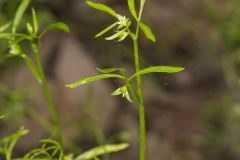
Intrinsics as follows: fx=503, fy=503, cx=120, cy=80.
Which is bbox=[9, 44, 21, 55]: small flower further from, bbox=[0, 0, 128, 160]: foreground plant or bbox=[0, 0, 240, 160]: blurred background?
bbox=[0, 0, 240, 160]: blurred background

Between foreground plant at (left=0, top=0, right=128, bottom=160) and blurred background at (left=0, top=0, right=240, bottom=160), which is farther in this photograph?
blurred background at (left=0, top=0, right=240, bottom=160)

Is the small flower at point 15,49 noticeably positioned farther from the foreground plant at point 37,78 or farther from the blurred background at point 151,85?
the blurred background at point 151,85

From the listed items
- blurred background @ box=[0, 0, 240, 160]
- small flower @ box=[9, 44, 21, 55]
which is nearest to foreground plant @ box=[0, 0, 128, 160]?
small flower @ box=[9, 44, 21, 55]

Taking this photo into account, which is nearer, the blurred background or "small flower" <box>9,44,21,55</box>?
"small flower" <box>9,44,21,55</box>

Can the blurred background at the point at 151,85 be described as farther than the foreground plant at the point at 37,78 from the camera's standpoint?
Yes

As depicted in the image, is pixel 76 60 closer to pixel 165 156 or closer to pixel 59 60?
pixel 59 60

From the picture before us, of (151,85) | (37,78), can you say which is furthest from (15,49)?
(151,85)

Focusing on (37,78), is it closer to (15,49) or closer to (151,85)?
(15,49)

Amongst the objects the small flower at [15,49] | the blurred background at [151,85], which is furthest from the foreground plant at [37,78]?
the blurred background at [151,85]

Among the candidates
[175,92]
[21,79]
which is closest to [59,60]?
[21,79]
